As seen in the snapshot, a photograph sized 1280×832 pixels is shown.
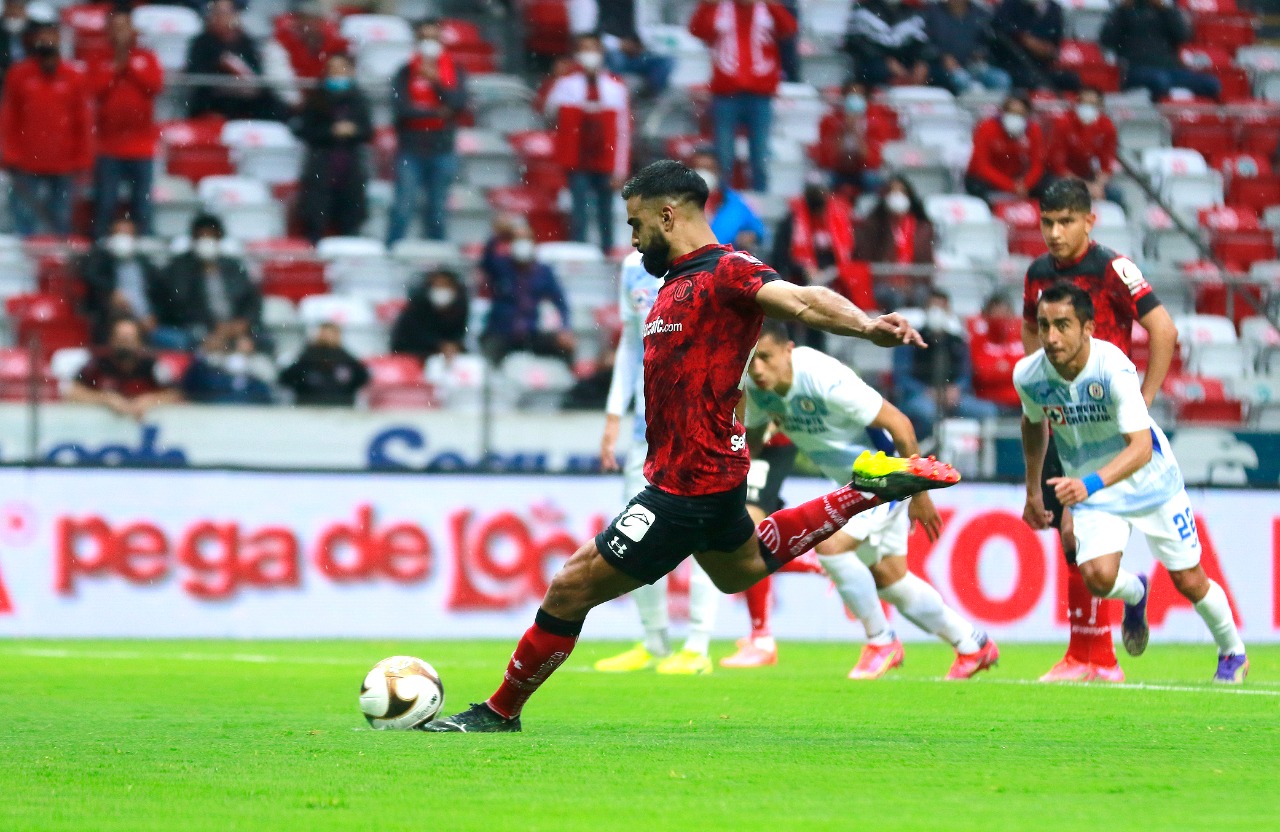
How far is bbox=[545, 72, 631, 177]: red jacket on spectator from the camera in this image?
1714cm

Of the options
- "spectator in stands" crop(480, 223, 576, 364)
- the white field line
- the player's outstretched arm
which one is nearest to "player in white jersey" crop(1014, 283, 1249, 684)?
the white field line

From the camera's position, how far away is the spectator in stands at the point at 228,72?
1756cm

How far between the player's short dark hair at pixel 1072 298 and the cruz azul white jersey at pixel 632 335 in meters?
2.08

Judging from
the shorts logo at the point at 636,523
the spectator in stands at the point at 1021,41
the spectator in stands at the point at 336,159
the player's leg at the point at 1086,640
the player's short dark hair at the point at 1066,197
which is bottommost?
the player's leg at the point at 1086,640

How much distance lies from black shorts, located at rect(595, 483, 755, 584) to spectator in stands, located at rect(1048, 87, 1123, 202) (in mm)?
12649

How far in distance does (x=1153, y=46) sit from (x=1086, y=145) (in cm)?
272

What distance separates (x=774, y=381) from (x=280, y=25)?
973cm

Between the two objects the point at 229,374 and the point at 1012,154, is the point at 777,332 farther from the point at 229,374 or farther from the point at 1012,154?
the point at 1012,154

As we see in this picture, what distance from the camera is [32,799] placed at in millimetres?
5266

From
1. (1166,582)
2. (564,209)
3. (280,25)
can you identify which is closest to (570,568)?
(1166,582)

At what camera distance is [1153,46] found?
21.0 metres

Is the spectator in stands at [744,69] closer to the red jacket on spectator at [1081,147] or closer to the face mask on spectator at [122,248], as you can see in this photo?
the red jacket on spectator at [1081,147]

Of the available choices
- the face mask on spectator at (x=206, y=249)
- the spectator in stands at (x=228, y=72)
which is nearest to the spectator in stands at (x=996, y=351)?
the face mask on spectator at (x=206, y=249)

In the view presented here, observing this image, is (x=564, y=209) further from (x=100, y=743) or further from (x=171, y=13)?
(x=100, y=743)
